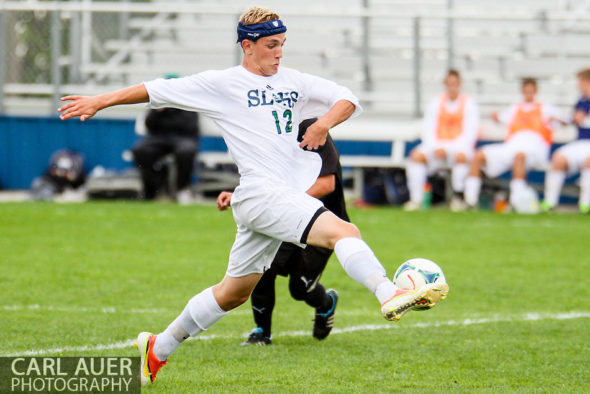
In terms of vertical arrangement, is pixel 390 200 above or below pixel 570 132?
below

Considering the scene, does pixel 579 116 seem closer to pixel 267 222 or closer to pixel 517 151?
pixel 517 151

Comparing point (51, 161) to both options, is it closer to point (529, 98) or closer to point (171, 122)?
point (171, 122)

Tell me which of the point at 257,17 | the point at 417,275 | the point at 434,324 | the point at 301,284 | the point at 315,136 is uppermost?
the point at 257,17

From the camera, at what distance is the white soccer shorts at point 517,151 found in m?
14.0

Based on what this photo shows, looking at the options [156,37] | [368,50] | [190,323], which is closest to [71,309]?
[190,323]

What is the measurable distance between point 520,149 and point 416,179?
1538mm

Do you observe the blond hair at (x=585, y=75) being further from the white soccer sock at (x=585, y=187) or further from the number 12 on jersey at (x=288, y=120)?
the number 12 on jersey at (x=288, y=120)

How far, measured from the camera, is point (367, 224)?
12273 mm

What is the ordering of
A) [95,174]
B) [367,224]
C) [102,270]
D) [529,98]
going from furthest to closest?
[95,174]
[529,98]
[367,224]
[102,270]

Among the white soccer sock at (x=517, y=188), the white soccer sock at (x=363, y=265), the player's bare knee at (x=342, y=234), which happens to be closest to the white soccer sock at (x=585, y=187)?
the white soccer sock at (x=517, y=188)

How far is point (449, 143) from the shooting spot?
47.0 feet

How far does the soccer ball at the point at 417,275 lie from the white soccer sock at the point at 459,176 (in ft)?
31.9

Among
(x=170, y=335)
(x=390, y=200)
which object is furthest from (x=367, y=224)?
(x=170, y=335)

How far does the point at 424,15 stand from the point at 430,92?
1954 millimetres
